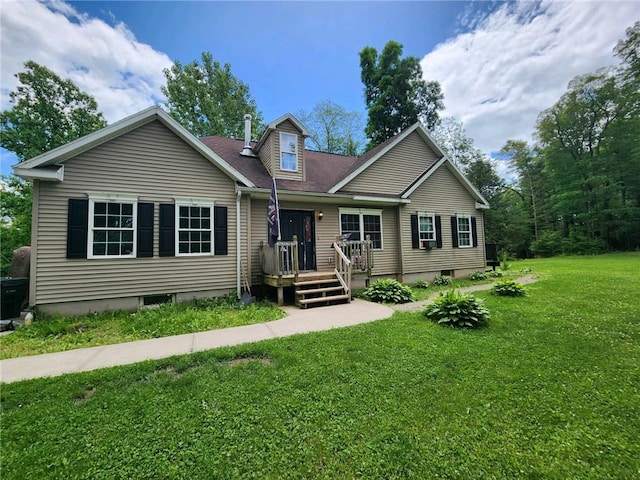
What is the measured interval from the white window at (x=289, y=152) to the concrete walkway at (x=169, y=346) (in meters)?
5.58

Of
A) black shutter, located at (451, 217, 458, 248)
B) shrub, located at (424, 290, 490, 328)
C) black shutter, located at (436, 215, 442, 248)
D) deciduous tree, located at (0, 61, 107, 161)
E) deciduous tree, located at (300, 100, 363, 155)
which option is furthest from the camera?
deciduous tree, located at (300, 100, 363, 155)

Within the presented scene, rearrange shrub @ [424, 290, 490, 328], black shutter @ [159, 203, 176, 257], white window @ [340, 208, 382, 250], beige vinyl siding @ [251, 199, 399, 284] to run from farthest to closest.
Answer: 1. white window @ [340, 208, 382, 250]
2. beige vinyl siding @ [251, 199, 399, 284]
3. black shutter @ [159, 203, 176, 257]
4. shrub @ [424, 290, 490, 328]

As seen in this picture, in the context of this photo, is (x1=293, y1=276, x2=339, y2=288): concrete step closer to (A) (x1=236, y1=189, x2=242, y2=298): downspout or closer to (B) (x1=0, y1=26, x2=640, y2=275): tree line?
(A) (x1=236, y1=189, x2=242, y2=298): downspout

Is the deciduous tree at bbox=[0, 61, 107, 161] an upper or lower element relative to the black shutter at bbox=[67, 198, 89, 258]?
upper

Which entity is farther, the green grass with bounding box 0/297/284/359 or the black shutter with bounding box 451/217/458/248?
the black shutter with bounding box 451/217/458/248

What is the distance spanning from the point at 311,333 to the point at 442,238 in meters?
8.70

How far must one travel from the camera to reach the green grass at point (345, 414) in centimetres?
199

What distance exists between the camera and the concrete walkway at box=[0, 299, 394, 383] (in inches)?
145

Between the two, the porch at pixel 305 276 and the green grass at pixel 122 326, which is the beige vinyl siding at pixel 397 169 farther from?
the green grass at pixel 122 326

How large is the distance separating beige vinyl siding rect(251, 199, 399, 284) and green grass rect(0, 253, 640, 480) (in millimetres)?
4714

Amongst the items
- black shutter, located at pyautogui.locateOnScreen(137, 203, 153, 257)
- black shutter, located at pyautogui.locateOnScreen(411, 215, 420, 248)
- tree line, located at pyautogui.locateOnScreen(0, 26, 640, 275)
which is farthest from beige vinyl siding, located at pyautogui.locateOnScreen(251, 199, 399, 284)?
tree line, located at pyautogui.locateOnScreen(0, 26, 640, 275)

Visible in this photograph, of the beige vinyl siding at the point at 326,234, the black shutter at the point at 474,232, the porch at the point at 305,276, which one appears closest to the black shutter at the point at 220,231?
the beige vinyl siding at the point at 326,234

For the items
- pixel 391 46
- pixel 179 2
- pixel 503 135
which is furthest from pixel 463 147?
pixel 179 2

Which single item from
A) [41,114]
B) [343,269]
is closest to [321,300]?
[343,269]
